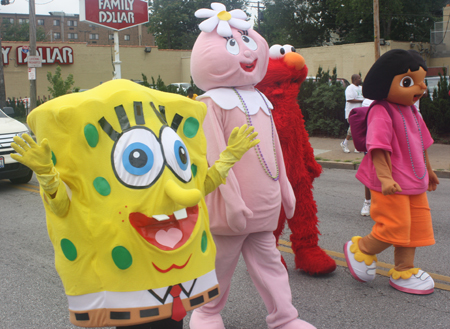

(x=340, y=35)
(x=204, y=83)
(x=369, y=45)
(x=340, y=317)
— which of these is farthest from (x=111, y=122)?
(x=340, y=35)

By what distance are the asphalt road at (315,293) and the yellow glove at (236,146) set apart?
1.49m

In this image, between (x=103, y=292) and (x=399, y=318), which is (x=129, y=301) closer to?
(x=103, y=292)

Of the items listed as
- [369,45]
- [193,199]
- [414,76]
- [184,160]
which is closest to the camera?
[193,199]

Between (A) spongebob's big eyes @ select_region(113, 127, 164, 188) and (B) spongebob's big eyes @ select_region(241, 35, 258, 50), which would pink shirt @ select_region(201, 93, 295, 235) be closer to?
(B) spongebob's big eyes @ select_region(241, 35, 258, 50)

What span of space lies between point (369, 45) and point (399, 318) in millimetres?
29287

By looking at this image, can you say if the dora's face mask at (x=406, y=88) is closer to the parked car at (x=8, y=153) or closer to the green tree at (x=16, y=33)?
the parked car at (x=8, y=153)

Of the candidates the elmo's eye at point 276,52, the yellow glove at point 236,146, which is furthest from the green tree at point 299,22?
the yellow glove at point 236,146

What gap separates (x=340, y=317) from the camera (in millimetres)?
3383

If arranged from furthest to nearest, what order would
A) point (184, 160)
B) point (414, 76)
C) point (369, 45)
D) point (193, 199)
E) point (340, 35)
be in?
point (340, 35), point (369, 45), point (414, 76), point (184, 160), point (193, 199)

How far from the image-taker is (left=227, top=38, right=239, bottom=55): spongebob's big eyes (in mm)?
3112

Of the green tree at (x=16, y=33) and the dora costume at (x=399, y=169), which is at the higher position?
the green tree at (x=16, y=33)

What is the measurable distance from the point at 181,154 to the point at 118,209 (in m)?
A: 0.37

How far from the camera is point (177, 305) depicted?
6.44 ft

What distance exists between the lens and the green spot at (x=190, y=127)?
87.5 inches
